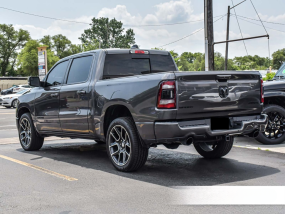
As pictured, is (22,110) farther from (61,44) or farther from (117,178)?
(61,44)

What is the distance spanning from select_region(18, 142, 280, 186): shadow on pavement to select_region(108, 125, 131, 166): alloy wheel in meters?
0.20

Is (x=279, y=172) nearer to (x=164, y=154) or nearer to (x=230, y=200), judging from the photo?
(x=230, y=200)

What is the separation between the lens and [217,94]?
5477 millimetres

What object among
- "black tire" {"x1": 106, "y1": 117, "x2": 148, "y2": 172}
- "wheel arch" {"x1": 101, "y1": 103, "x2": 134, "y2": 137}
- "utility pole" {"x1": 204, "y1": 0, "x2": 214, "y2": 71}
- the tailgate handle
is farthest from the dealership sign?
the tailgate handle

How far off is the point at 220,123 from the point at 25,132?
4.55m

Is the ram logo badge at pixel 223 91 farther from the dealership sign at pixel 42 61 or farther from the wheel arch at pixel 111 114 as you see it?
the dealership sign at pixel 42 61

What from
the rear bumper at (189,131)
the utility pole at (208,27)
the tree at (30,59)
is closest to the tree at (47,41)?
the tree at (30,59)

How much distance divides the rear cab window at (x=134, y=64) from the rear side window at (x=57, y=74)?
122cm

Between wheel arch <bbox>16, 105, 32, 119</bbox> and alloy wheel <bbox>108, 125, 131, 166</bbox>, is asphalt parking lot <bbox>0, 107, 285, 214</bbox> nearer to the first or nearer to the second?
alloy wheel <bbox>108, 125, 131, 166</bbox>

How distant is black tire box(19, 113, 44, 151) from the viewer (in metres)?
8.16

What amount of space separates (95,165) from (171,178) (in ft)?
5.22

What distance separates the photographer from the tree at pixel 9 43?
327ft

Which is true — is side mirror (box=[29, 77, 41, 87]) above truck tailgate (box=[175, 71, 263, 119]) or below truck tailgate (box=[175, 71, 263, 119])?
above

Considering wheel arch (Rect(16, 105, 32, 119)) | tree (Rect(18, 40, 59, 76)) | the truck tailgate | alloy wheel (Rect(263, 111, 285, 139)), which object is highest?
tree (Rect(18, 40, 59, 76))
